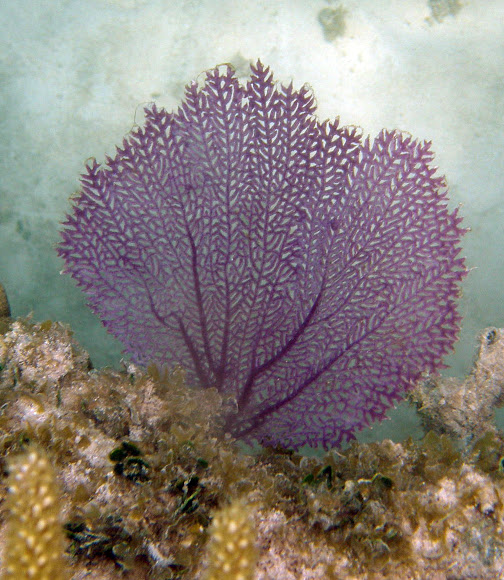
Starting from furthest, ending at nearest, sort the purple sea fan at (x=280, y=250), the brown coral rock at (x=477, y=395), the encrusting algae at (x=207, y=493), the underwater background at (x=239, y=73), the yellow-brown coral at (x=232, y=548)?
the underwater background at (x=239, y=73), the brown coral rock at (x=477, y=395), the purple sea fan at (x=280, y=250), the encrusting algae at (x=207, y=493), the yellow-brown coral at (x=232, y=548)

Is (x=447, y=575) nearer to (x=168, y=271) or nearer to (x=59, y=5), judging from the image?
(x=168, y=271)

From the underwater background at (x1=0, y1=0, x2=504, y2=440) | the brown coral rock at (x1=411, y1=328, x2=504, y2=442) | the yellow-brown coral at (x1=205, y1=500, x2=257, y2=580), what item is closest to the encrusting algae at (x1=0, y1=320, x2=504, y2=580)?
the yellow-brown coral at (x1=205, y1=500, x2=257, y2=580)

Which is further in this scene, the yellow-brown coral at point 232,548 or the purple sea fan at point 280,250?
the purple sea fan at point 280,250

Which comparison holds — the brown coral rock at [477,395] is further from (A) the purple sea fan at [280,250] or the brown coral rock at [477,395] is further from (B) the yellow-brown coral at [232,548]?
(B) the yellow-brown coral at [232,548]

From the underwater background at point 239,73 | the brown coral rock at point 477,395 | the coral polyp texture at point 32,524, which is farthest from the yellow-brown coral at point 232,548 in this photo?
the underwater background at point 239,73

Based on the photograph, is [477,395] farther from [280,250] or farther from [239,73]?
[239,73]

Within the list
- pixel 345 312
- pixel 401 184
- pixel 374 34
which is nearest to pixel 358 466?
pixel 345 312

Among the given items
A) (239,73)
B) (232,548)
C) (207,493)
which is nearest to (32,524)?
(232,548)
